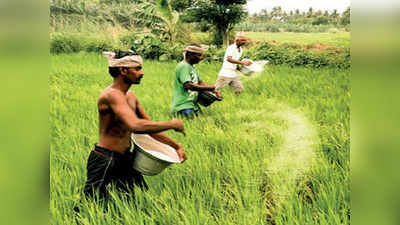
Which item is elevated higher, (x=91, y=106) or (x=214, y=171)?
(x=91, y=106)

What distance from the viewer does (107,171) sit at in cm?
169

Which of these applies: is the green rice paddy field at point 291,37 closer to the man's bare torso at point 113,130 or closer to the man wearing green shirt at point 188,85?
the man wearing green shirt at point 188,85

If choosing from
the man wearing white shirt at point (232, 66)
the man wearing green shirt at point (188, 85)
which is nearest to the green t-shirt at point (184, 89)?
the man wearing green shirt at point (188, 85)

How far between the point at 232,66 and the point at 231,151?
19.9 inches

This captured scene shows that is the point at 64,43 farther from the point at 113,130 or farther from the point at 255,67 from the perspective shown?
the point at 255,67

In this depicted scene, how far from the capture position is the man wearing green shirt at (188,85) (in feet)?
6.82

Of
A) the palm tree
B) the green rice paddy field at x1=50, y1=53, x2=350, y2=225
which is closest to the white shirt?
the green rice paddy field at x1=50, y1=53, x2=350, y2=225

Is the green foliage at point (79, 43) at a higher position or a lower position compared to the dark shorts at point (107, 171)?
higher

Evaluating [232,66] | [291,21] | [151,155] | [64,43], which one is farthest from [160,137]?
[291,21]

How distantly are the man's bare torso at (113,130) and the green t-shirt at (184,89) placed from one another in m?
0.48
